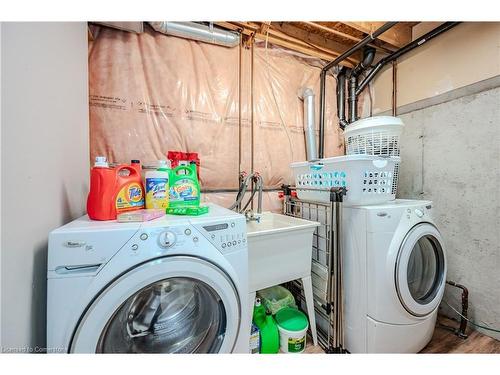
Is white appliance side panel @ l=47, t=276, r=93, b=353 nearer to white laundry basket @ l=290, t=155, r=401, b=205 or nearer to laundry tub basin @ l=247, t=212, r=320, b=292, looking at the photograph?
laundry tub basin @ l=247, t=212, r=320, b=292

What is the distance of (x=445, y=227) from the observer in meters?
1.51

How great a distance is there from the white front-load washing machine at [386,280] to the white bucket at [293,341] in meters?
0.27

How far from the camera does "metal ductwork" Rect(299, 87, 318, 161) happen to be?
5.55ft

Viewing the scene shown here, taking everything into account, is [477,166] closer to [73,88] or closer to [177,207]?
[177,207]

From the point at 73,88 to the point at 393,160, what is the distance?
1705mm

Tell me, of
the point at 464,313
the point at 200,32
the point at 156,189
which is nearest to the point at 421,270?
the point at 464,313

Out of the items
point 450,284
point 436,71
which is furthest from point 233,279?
point 436,71

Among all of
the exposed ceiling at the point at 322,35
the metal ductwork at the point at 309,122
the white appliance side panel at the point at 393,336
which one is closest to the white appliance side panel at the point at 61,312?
the white appliance side panel at the point at 393,336

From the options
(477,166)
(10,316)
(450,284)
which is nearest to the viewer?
(10,316)

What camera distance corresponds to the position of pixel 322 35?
1.79 metres

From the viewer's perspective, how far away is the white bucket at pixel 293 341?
1.14 m

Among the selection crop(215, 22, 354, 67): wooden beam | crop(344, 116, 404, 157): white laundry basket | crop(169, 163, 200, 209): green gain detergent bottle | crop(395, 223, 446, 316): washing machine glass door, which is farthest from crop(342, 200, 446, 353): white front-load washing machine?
crop(215, 22, 354, 67): wooden beam

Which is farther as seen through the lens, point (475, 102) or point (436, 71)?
point (436, 71)

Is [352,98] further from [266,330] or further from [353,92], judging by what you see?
[266,330]
